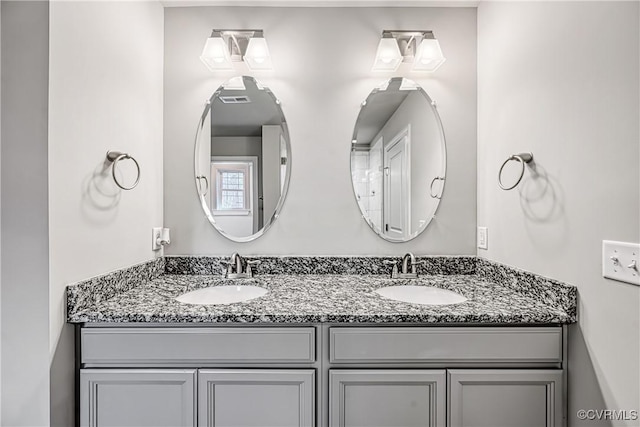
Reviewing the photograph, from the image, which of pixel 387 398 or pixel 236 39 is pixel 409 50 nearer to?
pixel 236 39

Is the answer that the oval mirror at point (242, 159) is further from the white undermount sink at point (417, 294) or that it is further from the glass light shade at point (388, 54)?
the white undermount sink at point (417, 294)

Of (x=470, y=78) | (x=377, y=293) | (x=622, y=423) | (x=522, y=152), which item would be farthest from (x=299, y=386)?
(x=470, y=78)

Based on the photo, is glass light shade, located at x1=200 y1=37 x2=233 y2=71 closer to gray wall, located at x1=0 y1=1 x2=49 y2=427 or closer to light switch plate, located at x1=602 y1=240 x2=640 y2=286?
gray wall, located at x1=0 y1=1 x2=49 y2=427

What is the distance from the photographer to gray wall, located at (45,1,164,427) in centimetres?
118

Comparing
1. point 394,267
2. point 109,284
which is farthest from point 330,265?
point 109,284

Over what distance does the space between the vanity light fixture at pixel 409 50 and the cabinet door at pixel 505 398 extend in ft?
4.71

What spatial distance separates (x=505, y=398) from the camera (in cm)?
125

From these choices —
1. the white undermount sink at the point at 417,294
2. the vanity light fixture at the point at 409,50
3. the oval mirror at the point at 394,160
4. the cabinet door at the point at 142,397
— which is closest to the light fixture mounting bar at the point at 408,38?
the vanity light fixture at the point at 409,50

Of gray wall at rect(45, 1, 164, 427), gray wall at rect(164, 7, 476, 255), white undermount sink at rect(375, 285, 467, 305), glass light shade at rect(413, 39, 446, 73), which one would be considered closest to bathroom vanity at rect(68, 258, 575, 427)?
gray wall at rect(45, 1, 164, 427)

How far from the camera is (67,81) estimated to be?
122cm

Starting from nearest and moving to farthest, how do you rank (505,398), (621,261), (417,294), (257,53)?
(621,261) → (505,398) → (417,294) → (257,53)

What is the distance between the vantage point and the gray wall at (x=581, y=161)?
3.22 ft

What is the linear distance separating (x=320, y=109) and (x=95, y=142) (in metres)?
1.04

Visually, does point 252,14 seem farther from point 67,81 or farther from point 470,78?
point 470,78
